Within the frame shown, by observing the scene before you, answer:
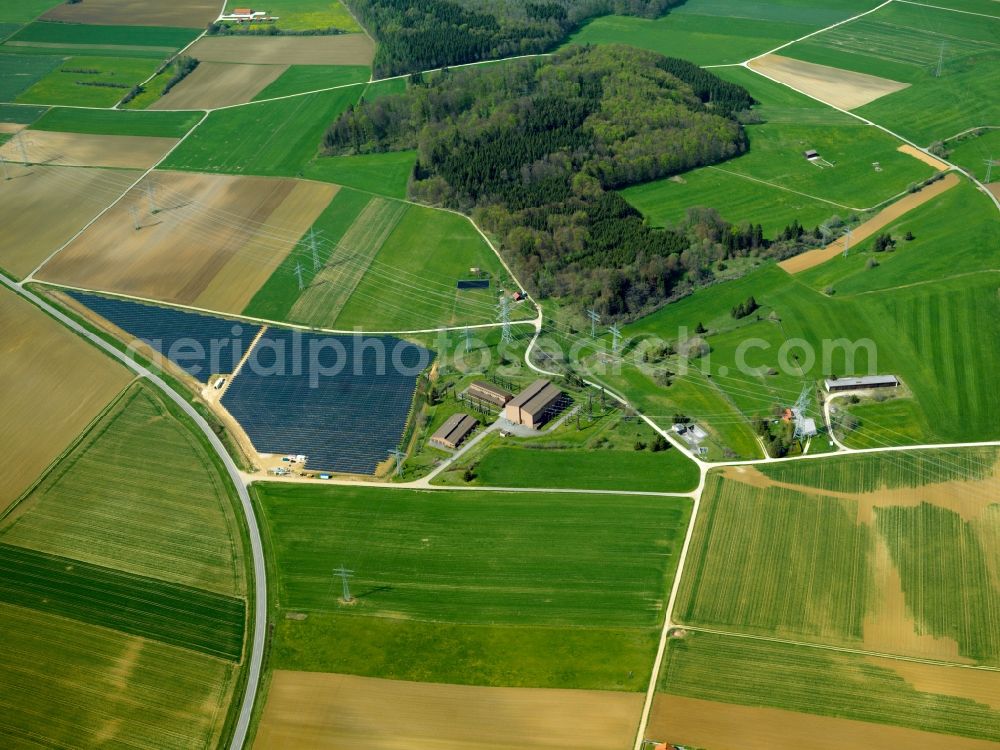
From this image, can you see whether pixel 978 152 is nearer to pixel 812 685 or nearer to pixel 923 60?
pixel 923 60

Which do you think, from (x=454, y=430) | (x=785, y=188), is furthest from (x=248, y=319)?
(x=785, y=188)

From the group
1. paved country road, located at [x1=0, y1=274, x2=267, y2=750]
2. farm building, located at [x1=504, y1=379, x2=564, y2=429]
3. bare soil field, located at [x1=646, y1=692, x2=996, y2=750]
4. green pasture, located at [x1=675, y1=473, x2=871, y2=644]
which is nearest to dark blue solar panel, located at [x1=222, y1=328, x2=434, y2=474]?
paved country road, located at [x1=0, y1=274, x2=267, y2=750]

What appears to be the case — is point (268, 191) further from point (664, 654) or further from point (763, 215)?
point (664, 654)


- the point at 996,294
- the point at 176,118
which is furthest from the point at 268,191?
the point at 996,294

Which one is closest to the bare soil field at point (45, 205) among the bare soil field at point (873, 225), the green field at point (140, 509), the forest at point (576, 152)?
the forest at point (576, 152)

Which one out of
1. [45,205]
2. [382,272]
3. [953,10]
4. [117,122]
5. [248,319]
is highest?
[953,10]

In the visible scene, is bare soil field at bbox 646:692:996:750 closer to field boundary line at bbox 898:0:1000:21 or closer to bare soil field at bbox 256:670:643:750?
bare soil field at bbox 256:670:643:750
